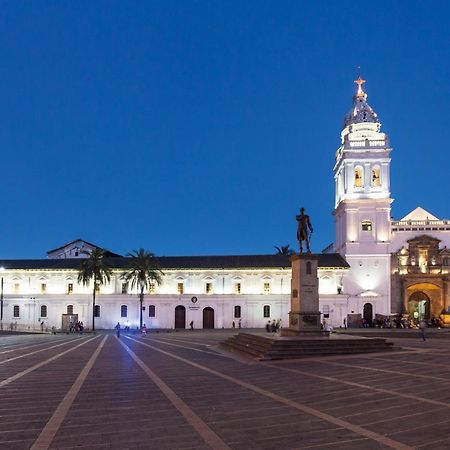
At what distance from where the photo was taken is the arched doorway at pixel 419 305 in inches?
2876

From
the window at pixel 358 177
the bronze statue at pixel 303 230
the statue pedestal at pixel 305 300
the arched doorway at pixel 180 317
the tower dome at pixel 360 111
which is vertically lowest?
the arched doorway at pixel 180 317

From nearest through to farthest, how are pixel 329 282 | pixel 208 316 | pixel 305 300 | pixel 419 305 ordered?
pixel 305 300, pixel 329 282, pixel 208 316, pixel 419 305

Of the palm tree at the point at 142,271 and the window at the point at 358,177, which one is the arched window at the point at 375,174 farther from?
the palm tree at the point at 142,271

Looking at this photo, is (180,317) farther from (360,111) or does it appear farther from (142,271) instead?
(360,111)

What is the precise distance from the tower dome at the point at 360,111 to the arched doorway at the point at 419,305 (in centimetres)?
2406

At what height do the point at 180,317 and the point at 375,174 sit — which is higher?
the point at 375,174

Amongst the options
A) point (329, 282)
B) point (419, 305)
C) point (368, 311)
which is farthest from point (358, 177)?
point (419, 305)

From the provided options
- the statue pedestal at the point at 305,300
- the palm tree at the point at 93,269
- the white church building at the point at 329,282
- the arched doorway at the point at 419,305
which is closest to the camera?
the statue pedestal at the point at 305,300

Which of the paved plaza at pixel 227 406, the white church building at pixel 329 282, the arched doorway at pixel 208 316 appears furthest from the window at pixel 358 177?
the paved plaza at pixel 227 406

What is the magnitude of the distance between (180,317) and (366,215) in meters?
27.4

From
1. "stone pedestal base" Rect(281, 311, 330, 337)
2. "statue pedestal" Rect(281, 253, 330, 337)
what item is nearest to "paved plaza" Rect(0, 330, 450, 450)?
"stone pedestal base" Rect(281, 311, 330, 337)

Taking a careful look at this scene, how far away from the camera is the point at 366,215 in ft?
242

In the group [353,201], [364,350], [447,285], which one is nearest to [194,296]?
[353,201]

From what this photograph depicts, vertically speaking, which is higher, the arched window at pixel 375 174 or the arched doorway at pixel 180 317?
the arched window at pixel 375 174
